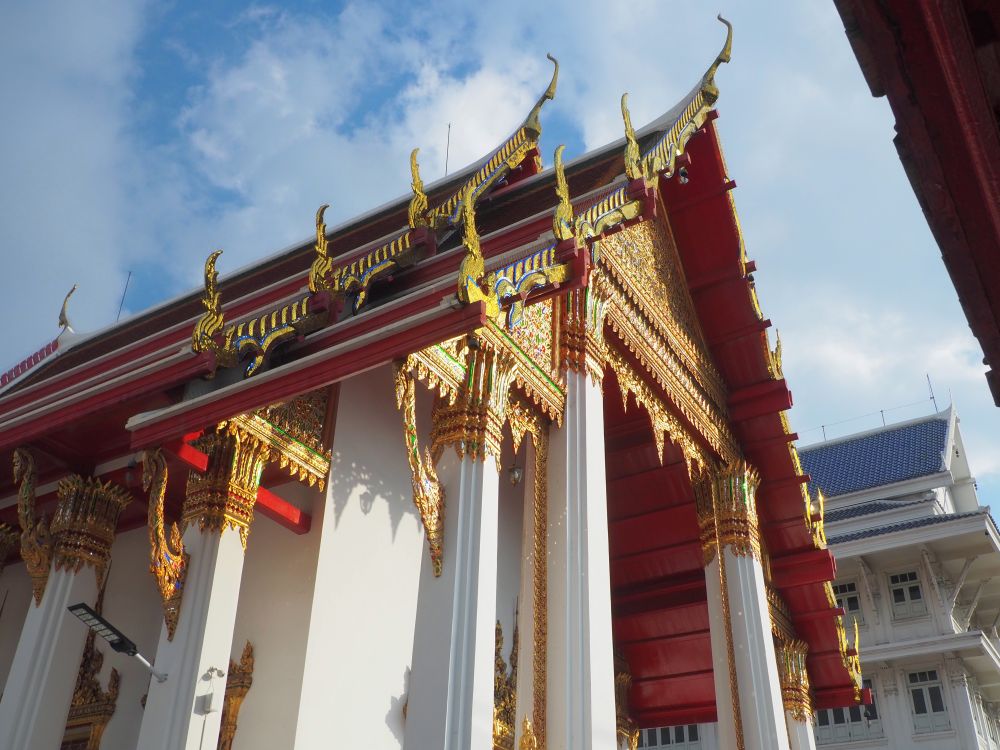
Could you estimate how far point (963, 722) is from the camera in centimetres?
1490

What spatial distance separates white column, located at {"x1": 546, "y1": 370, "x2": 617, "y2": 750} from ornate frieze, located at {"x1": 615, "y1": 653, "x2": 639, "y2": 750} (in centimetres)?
464

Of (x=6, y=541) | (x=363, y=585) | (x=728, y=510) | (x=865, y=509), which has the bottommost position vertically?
(x=363, y=585)

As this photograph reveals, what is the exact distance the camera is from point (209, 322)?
15.6ft

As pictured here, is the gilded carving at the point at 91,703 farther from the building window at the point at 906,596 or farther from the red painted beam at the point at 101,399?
the building window at the point at 906,596

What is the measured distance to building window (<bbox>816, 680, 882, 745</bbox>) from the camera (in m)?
15.7

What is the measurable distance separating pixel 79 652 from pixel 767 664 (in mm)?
4714

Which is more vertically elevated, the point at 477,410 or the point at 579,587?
the point at 477,410

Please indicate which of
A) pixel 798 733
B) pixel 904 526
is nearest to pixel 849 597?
pixel 904 526

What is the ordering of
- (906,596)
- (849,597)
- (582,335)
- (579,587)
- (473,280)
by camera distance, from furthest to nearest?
(849,597)
(906,596)
(582,335)
(579,587)
(473,280)

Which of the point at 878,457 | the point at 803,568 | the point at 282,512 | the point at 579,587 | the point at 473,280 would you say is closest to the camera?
the point at 473,280

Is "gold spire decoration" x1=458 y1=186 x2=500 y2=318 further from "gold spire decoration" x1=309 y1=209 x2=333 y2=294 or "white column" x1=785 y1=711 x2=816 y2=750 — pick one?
"white column" x1=785 y1=711 x2=816 y2=750

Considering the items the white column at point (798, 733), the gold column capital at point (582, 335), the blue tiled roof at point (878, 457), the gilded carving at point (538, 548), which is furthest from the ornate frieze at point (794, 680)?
the blue tiled roof at point (878, 457)

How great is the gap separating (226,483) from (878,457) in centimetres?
1928

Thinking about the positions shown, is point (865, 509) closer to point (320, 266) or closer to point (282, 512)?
point (282, 512)
